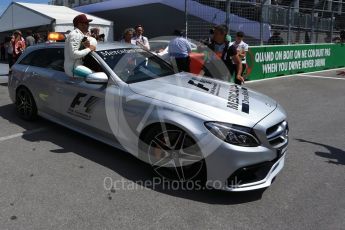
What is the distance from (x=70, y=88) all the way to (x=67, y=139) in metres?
0.81

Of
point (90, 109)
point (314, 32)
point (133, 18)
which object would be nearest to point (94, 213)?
point (90, 109)

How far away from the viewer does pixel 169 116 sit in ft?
13.5

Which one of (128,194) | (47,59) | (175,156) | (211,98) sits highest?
(47,59)

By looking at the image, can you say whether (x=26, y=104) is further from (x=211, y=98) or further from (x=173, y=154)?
(x=211, y=98)

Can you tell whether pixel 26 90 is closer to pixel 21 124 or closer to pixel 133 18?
pixel 21 124

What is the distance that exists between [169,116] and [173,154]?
0.42 m

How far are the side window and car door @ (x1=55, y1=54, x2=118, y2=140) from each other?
433 millimetres

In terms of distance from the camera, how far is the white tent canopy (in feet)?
61.2

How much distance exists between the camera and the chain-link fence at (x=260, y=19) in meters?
13.4

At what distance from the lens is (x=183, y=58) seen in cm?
823

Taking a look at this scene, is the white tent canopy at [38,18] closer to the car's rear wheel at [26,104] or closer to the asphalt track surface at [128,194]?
the car's rear wheel at [26,104]

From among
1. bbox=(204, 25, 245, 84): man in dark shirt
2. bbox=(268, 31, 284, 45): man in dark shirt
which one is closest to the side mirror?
bbox=(204, 25, 245, 84): man in dark shirt

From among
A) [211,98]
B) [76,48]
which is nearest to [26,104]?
[76,48]

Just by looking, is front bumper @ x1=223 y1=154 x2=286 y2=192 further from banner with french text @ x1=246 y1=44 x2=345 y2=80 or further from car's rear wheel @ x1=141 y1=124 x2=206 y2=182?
banner with french text @ x1=246 y1=44 x2=345 y2=80
